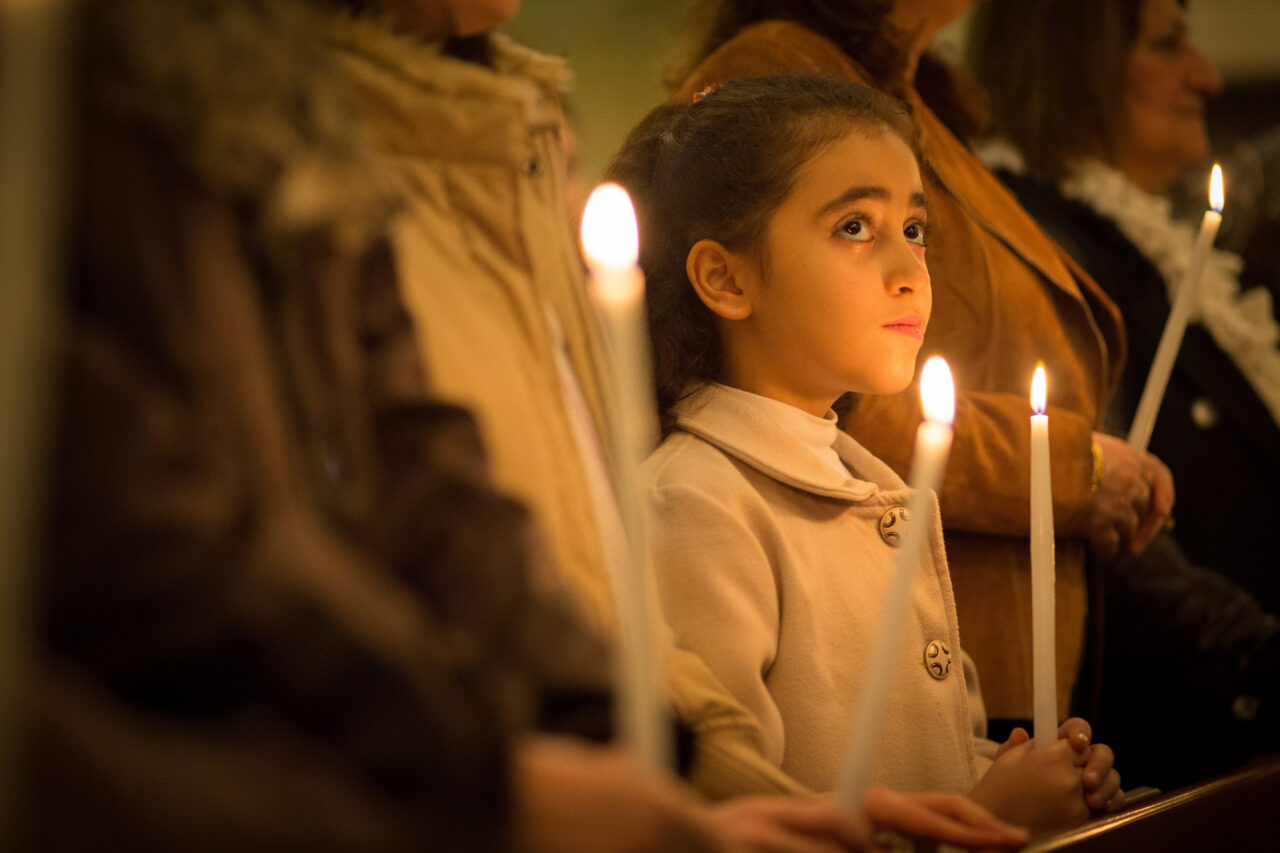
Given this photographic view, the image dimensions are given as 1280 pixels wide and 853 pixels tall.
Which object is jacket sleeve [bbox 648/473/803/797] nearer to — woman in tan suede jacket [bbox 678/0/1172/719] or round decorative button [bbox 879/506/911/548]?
round decorative button [bbox 879/506/911/548]

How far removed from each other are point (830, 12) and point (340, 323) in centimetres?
71

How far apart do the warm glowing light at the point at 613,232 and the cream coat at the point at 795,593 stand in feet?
0.72

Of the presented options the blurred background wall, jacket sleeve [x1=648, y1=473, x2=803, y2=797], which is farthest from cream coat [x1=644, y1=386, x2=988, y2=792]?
the blurred background wall

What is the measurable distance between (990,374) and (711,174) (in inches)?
13.3

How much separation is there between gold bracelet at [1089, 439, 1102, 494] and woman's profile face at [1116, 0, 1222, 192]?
2.27 ft

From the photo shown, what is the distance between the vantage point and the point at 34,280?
405mm

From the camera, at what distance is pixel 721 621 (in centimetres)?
70

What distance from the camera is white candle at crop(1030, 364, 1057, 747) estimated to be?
2.51 feet

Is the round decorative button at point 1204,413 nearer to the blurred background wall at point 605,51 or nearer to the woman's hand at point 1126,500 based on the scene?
the woman's hand at point 1126,500

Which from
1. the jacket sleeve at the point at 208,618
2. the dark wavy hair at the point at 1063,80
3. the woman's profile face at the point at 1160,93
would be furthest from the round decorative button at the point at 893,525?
the woman's profile face at the point at 1160,93

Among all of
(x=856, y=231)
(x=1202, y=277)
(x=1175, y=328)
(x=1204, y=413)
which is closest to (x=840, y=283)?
(x=856, y=231)

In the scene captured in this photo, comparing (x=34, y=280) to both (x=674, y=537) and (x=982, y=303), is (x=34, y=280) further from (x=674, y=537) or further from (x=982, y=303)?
(x=982, y=303)

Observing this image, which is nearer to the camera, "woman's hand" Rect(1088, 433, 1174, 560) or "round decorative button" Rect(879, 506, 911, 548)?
"round decorative button" Rect(879, 506, 911, 548)

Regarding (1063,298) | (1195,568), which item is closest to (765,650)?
(1063,298)
